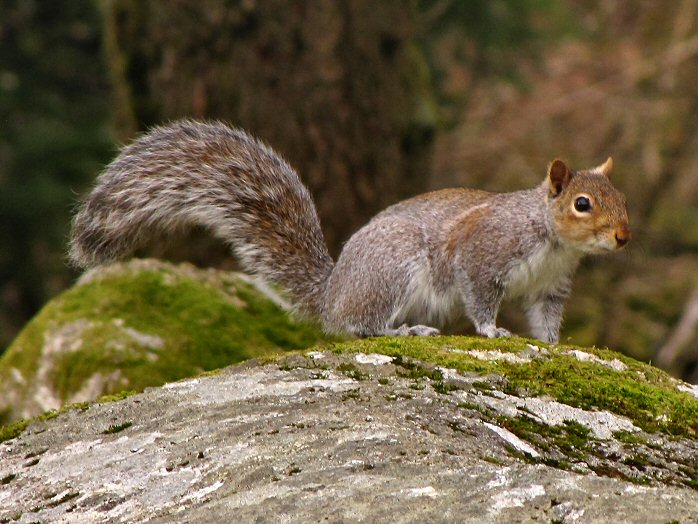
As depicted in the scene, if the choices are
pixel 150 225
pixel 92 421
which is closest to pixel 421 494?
pixel 92 421

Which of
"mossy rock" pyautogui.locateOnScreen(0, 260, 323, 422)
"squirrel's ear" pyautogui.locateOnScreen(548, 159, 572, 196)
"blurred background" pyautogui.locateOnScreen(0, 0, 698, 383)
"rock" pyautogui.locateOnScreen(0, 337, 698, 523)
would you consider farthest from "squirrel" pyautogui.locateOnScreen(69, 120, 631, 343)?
"blurred background" pyautogui.locateOnScreen(0, 0, 698, 383)

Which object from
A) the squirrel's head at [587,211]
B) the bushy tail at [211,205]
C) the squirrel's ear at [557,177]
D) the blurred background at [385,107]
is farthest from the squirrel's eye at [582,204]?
the blurred background at [385,107]

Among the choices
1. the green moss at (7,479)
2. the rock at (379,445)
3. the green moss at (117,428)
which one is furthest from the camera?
the green moss at (117,428)

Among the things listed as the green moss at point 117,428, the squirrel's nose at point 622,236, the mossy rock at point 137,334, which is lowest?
the mossy rock at point 137,334

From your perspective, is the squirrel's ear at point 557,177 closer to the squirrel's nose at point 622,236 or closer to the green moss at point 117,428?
the squirrel's nose at point 622,236

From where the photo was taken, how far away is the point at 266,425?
7.96 feet

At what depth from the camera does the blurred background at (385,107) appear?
20.7 feet

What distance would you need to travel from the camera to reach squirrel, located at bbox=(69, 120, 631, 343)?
3.79 m

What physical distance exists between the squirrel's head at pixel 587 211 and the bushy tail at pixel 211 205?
1.01m

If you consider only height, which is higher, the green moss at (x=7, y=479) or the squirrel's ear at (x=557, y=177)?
the squirrel's ear at (x=557, y=177)

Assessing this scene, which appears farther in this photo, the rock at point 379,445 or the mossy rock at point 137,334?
the mossy rock at point 137,334

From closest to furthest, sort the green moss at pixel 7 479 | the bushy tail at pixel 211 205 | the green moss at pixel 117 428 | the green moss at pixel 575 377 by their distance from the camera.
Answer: the green moss at pixel 7 479 → the green moss at pixel 117 428 → the green moss at pixel 575 377 → the bushy tail at pixel 211 205

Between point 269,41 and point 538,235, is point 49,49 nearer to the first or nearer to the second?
point 269,41

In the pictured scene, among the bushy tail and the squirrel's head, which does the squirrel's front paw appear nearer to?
the squirrel's head
